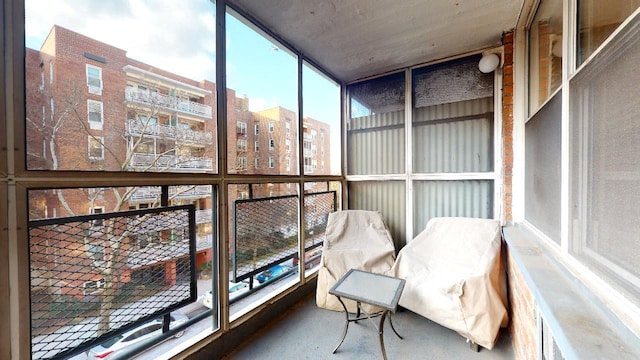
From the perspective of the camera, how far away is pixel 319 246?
123 inches

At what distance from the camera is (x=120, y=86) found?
52.0 inches

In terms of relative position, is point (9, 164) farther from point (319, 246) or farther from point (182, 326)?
point (319, 246)

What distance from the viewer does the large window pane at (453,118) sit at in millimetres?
2748

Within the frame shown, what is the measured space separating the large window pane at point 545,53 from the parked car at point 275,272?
2711 mm

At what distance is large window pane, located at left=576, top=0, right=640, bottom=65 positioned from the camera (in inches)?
31.2

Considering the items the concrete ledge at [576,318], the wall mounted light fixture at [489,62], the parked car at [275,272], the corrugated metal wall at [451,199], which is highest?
the wall mounted light fixture at [489,62]

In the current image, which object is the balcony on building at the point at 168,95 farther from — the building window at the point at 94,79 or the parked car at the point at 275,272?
the parked car at the point at 275,272

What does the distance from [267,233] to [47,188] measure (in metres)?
1.55

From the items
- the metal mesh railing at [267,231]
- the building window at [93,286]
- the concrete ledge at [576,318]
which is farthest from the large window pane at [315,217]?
the concrete ledge at [576,318]

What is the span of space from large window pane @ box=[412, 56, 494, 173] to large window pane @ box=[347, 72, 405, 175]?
0.22m

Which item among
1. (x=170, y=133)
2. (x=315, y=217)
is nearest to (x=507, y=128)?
(x=315, y=217)

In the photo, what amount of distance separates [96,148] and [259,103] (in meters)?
1.29

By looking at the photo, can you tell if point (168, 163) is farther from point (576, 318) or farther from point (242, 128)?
point (576, 318)

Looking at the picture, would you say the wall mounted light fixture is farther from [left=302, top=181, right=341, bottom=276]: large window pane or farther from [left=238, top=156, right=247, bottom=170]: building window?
[left=238, top=156, right=247, bottom=170]: building window
